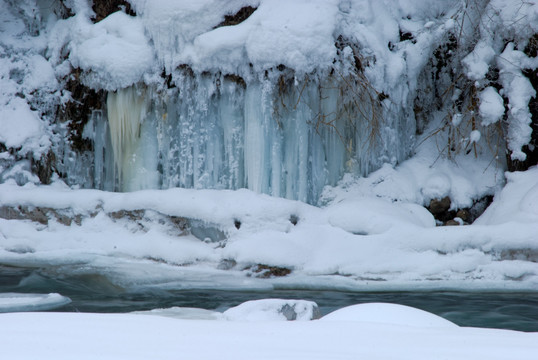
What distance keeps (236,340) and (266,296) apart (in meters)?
3.24

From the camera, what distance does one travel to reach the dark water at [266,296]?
4.53 metres

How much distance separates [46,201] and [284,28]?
10.4ft

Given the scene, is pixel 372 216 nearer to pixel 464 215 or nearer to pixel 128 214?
pixel 464 215

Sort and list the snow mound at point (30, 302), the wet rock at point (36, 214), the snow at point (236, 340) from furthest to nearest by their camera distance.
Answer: the wet rock at point (36, 214) → the snow mound at point (30, 302) → the snow at point (236, 340)

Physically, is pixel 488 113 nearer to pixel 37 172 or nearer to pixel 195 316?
pixel 195 316

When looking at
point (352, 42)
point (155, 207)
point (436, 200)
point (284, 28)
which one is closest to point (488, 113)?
point (436, 200)

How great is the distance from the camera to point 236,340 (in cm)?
198

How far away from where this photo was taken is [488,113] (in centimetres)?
644

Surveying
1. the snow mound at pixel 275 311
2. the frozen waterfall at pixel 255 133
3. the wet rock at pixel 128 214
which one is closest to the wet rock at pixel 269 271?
the frozen waterfall at pixel 255 133

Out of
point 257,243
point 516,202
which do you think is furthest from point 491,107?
point 257,243

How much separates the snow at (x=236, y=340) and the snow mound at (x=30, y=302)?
2.30 metres

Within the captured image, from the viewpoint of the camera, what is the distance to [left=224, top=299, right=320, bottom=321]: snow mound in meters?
3.60

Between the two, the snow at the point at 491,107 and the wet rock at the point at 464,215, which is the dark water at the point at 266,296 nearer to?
the wet rock at the point at 464,215

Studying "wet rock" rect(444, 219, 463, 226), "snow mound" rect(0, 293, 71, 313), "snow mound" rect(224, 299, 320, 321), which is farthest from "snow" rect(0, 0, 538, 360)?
"snow mound" rect(224, 299, 320, 321)
